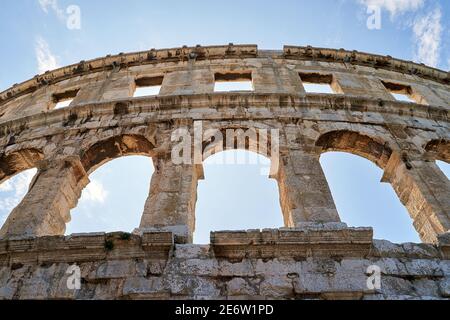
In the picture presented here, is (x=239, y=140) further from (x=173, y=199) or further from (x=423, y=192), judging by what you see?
(x=423, y=192)

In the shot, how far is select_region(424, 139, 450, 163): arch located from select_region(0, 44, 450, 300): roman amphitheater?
0.10ft

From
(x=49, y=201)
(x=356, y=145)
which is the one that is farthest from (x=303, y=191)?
(x=49, y=201)

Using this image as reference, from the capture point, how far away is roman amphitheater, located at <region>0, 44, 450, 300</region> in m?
4.05

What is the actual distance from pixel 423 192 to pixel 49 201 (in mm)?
5857

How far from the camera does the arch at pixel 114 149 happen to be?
6801mm

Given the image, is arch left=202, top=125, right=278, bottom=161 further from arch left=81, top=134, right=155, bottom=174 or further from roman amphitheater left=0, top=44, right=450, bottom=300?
arch left=81, top=134, right=155, bottom=174

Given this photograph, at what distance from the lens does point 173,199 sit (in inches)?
212

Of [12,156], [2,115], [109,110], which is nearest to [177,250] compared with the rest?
[109,110]

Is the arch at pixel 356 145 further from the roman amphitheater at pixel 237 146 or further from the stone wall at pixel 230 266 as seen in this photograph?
the stone wall at pixel 230 266

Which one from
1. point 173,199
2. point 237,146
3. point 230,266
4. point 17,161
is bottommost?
point 230,266

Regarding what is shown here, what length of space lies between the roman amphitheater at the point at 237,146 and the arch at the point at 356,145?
24 mm

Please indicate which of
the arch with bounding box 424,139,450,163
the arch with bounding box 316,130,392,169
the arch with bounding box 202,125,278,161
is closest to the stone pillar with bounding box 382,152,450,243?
the arch with bounding box 316,130,392,169

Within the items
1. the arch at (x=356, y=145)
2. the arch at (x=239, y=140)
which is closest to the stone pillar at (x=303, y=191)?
the arch at (x=239, y=140)
